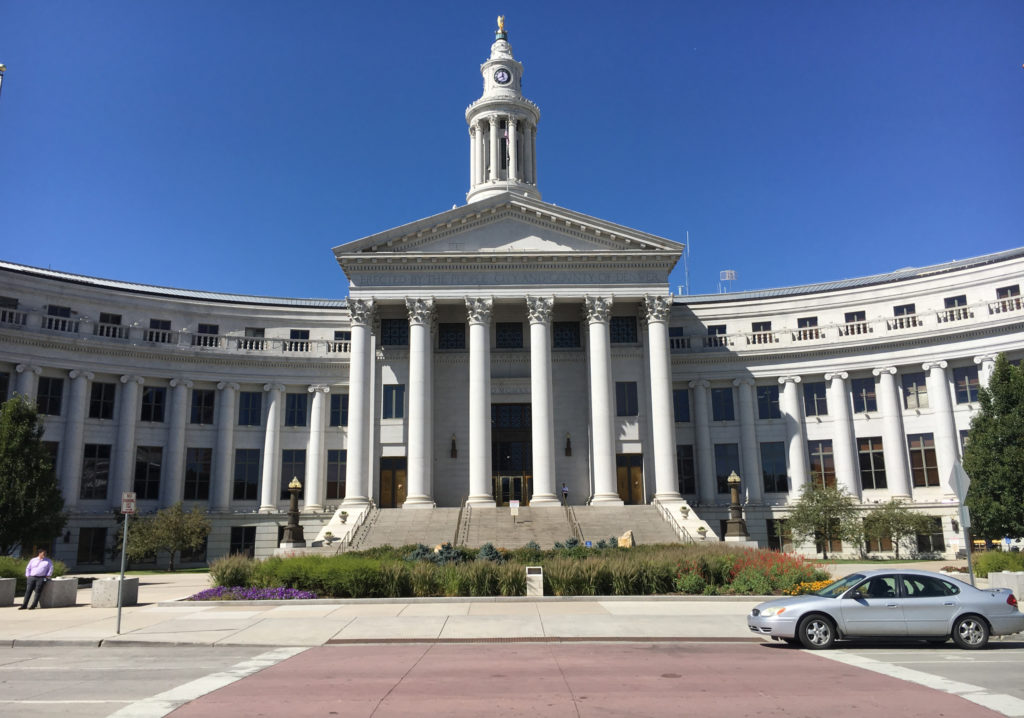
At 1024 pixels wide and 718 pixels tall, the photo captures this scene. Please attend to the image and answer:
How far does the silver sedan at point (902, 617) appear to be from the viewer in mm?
16469

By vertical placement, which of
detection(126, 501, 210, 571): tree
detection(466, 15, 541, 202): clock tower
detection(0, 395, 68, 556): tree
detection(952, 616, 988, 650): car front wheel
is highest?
detection(466, 15, 541, 202): clock tower

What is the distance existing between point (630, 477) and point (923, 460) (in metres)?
18.6

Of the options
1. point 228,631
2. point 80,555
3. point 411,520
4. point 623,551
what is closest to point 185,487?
point 80,555

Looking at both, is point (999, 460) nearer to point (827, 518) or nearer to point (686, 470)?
point (827, 518)

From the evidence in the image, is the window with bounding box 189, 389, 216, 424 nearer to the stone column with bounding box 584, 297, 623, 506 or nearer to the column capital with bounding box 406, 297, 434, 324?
the column capital with bounding box 406, 297, 434, 324

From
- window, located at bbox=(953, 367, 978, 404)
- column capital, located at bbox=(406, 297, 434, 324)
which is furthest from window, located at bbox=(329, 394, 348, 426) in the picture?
window, located at bbox=(953, 367, 978, 404)

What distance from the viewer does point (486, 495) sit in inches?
1896

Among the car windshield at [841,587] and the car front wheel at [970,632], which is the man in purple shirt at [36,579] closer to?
the car windshield at [841,587]

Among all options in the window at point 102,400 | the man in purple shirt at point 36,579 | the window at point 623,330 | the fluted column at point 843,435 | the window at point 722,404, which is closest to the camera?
the man in purple shirt at point 36,579

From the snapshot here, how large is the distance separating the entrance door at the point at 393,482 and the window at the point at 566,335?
530 inches

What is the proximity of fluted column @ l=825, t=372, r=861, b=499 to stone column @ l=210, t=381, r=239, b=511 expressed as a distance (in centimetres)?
4041

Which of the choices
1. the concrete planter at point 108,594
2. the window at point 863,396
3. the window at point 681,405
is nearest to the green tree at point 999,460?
the window at point 863,396

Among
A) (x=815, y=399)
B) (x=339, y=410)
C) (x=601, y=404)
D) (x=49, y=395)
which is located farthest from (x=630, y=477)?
(x=49, y=395)

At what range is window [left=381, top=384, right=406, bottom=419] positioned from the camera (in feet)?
177
